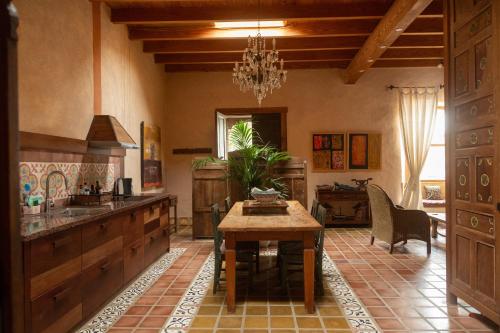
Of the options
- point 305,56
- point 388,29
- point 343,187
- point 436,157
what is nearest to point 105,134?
point 388,29

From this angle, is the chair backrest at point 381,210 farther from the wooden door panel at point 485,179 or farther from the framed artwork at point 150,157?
the framed artwork at point 150,157

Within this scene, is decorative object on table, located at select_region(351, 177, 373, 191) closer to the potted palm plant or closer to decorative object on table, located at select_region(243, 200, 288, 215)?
the potted palm plant

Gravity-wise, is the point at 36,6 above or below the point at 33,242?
above

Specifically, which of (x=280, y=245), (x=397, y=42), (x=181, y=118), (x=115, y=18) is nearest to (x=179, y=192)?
(x=181, y=118)

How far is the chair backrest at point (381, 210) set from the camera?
4668mm

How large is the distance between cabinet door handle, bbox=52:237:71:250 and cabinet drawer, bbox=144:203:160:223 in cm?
160

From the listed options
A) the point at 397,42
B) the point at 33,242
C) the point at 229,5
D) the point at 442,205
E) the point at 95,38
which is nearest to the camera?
the point at 33,242

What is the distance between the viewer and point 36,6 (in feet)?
10.2

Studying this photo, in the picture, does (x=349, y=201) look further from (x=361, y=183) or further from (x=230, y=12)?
(x=230, y=12)

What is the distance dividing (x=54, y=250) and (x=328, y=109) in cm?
615

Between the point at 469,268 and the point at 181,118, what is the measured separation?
6.01 m

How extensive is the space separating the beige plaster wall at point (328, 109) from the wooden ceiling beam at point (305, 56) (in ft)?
2.39

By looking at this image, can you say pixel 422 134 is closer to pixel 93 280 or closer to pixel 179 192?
pixel 179 192

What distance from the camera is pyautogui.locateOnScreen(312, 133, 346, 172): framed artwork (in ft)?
23.8
